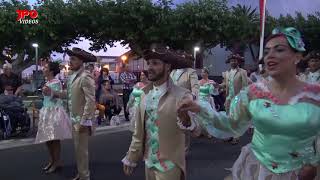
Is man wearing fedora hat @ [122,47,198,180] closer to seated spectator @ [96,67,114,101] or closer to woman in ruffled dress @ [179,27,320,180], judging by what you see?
woman in ruffled dress @ [179,27,320,180]

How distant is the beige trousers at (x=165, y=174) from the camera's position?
12.8 ft

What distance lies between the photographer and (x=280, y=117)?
110 inches

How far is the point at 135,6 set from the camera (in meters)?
26.7

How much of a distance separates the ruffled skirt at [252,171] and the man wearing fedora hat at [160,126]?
2.55 feet

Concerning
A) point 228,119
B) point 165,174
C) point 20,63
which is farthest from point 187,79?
point 20,63

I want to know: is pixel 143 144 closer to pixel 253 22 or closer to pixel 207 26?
pixel 207 26

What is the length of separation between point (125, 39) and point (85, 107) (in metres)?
22.7

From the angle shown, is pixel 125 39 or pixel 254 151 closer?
pixel 254 151

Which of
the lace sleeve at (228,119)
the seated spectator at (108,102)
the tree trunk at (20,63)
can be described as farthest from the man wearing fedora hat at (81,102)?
the tree trunk at (20,63)

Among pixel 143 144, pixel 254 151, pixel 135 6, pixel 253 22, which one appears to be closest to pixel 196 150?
pixel 143 144

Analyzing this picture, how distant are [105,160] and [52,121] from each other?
162 centimetres

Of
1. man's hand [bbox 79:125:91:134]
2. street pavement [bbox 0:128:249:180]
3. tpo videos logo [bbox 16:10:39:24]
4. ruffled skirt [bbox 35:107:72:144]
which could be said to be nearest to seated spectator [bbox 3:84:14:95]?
street pavement [bbox 0:128:249:180]

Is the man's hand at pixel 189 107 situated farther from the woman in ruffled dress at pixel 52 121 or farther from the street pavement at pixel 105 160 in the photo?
the woman in ruffled dress at pixel 52 121

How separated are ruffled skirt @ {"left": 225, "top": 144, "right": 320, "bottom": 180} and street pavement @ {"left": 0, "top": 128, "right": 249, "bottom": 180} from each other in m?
3.97
